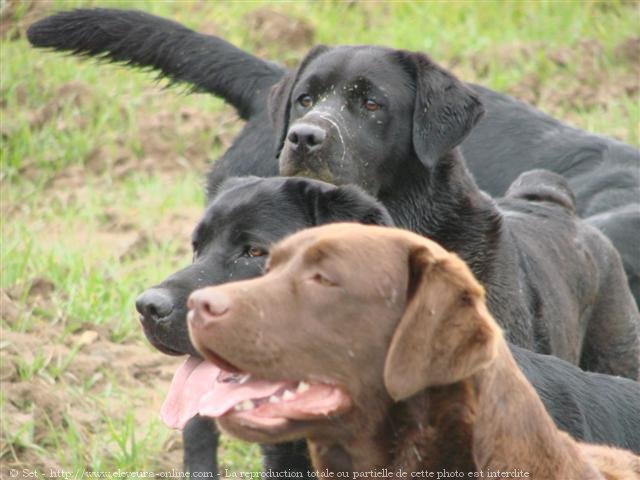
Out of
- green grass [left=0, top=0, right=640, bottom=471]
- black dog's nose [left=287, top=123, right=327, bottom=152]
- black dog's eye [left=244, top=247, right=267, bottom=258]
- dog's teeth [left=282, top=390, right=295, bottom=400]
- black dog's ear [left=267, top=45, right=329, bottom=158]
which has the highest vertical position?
dog's teeth [left=282, top=390, right=295, bottom=400]

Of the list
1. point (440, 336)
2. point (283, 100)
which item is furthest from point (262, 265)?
point (283, 100)

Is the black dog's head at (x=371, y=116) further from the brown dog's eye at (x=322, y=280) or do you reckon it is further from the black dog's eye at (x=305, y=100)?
the brown dog's eye at (x=322, y=280)

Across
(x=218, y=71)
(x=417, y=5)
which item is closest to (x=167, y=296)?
(x=218, y=71)

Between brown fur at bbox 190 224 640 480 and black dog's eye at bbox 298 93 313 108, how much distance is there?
2.79 meters

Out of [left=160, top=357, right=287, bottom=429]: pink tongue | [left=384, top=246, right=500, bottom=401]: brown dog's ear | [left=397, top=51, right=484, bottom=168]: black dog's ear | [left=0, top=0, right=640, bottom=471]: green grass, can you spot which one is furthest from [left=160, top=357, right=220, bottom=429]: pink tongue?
[left=397, top=51, right=484, bottom=168]: black dog's ear

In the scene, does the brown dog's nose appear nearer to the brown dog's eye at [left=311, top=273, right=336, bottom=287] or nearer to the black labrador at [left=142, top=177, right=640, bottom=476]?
the brown dog's eye at [left=311, top=273, right=336, bottom=287]

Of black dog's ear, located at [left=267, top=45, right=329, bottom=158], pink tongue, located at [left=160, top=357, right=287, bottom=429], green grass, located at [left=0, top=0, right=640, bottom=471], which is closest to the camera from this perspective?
pink tongue, located at [left=160, top=357, right=287, bottom=429]

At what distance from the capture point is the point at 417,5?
519 inches

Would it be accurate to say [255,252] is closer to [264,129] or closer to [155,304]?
[155,304]

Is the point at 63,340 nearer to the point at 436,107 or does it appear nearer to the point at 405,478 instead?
the point at 436,107

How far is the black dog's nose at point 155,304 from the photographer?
523 cm

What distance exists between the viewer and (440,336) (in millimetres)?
3934

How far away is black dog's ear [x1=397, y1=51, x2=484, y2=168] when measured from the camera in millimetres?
6746

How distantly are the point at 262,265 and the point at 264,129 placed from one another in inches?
101
